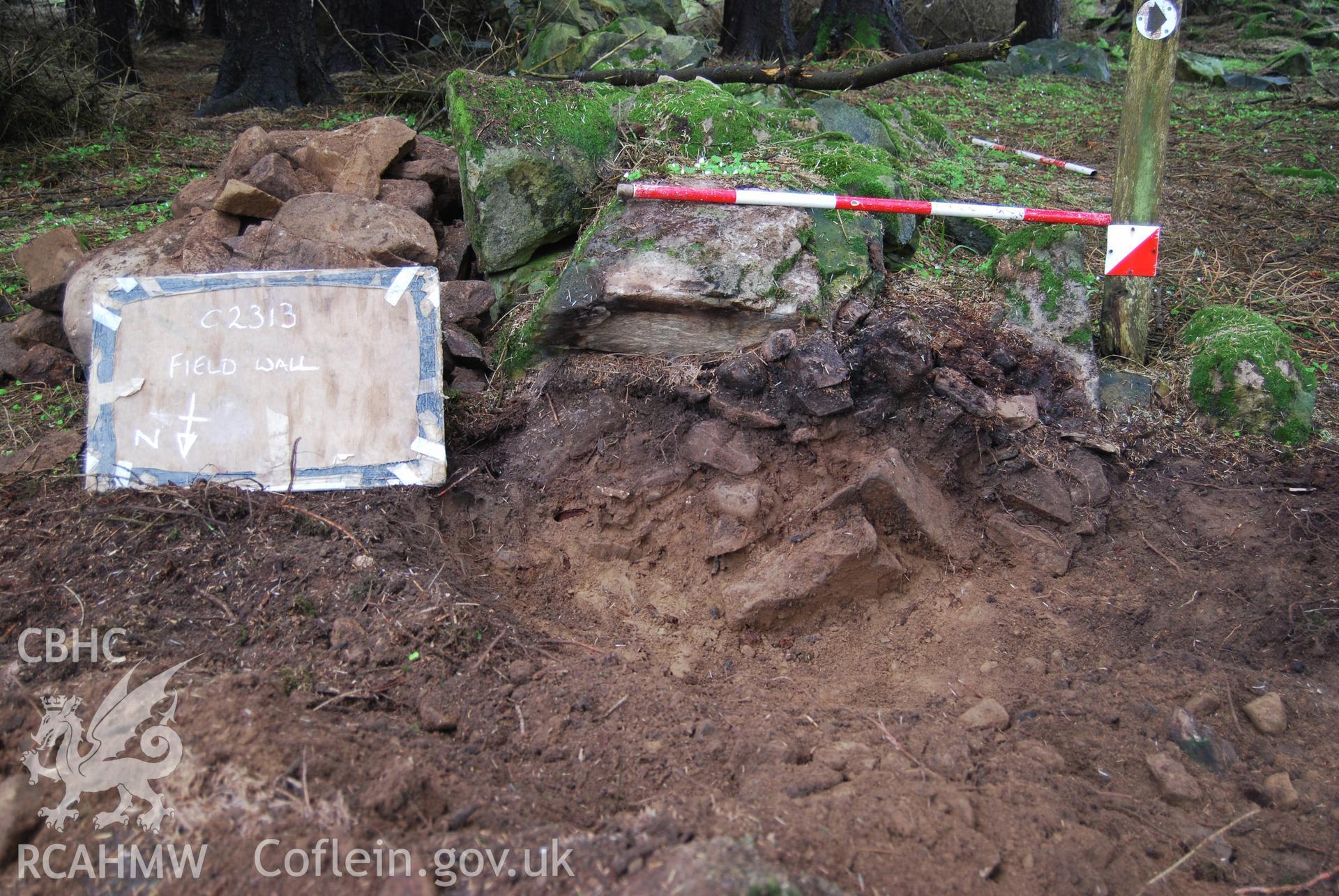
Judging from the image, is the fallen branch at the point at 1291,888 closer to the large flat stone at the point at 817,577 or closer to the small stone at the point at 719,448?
the large flat stone at the point at 817,577

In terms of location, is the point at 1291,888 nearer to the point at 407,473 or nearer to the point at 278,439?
the point at 407,473

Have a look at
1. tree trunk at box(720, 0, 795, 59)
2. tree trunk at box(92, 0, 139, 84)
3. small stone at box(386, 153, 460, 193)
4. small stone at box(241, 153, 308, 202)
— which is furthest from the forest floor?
tree trunk at box(92, 0, 139, 84)

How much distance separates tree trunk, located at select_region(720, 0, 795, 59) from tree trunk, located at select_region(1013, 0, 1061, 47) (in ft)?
10.4

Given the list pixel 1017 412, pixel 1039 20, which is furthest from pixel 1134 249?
pixel 1039 20

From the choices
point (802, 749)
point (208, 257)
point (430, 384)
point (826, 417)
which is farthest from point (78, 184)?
point (802, 749)

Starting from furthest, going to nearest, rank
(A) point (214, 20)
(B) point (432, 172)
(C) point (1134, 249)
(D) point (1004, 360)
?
1. (A) point (214, 20)
2. (B) point (432, 172)
3. (C) point (1134, 249)
4. (D) point (1004, 360)

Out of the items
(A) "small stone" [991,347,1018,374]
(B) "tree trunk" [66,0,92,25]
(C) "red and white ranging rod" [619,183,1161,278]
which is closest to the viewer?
(A) "small stone" [991,347,1018,374]

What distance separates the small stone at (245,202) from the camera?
420cm

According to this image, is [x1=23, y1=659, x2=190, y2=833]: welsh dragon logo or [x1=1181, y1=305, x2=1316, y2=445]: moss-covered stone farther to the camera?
[x1=1181, y1=305, x2=1316, y2=445]: moss-covered stone

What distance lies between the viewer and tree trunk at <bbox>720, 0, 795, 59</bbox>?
8.70 m

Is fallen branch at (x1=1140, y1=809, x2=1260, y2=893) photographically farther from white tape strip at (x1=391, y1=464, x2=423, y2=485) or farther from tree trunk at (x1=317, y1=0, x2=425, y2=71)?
tree trunk at (x1=317, y1=0, x2=425, y2=71)

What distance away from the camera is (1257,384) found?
11.8 ft

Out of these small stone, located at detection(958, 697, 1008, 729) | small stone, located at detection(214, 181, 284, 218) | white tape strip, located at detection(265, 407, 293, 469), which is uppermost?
small stone, located at detection(214, 181, 284, 218)

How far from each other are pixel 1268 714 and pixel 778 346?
203cm
